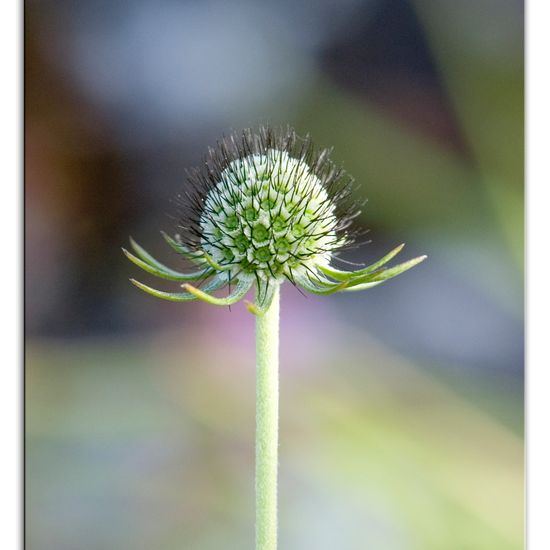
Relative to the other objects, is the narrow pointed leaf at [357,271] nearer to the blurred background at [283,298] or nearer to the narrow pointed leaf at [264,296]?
the narrow pointed leaf at [264,296]

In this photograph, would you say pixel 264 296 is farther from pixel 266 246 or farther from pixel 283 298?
pixel 283 298

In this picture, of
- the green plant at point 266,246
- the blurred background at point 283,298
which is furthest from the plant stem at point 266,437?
the blurred background at point 283,298

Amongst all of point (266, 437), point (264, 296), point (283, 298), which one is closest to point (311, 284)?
point (264, 296)

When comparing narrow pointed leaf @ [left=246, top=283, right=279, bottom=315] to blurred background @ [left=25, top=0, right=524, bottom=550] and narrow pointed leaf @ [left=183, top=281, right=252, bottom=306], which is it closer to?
narrow pointed leaf @ [left=183, top=281, right=252, bottom=306]

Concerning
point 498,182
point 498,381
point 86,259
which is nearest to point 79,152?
point 86,259

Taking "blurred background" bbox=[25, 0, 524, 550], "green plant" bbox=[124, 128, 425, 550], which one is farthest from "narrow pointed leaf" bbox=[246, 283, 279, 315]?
"blurred background" bbox=[25, 0, 524, 550]

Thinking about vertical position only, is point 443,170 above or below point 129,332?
above

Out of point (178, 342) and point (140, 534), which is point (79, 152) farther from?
point (140, 534)
